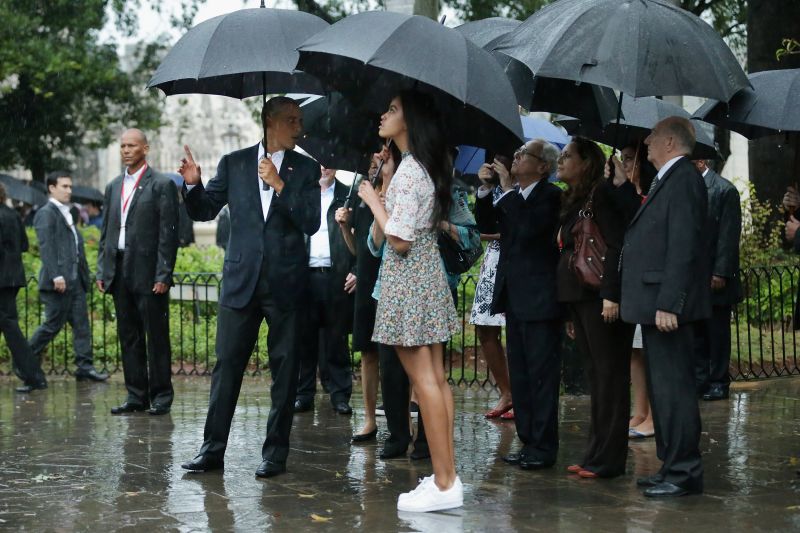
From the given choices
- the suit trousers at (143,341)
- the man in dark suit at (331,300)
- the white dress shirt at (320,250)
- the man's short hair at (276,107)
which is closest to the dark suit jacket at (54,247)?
the suit trousers at (143,341)

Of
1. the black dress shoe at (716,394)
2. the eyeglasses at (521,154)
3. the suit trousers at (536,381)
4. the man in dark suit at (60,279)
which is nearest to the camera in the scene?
the suit trousers at (536,381)

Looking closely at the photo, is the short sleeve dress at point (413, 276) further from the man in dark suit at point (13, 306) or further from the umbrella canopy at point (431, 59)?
the man in dark suit at point (13, 306)

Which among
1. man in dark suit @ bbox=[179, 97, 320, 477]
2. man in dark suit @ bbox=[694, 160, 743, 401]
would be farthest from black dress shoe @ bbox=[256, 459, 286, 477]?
man in dark suit @ bbox=[694, 160, 743, 401]

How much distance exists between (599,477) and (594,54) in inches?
95.6

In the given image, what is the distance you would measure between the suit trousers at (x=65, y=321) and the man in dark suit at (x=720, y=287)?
6023 mm

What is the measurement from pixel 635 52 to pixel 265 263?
7.87ft

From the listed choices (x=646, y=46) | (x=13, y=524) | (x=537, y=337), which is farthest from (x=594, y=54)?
(x=13, y=524)

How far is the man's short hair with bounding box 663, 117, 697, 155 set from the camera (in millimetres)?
6898

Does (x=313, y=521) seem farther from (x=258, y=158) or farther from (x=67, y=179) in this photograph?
(x=67, y=179)

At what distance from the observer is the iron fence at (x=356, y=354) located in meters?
12.7

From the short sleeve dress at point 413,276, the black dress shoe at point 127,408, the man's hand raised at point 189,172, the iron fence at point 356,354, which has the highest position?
the man's hand raised at point 189,172

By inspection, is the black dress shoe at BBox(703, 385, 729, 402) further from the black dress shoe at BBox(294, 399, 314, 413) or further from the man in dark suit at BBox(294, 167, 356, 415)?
the black dress shoe at BBox(294, 399, 314, 413)

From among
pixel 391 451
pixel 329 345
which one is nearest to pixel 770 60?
pixel 329 345

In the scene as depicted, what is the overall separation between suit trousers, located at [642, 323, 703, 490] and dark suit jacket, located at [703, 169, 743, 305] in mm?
3932
